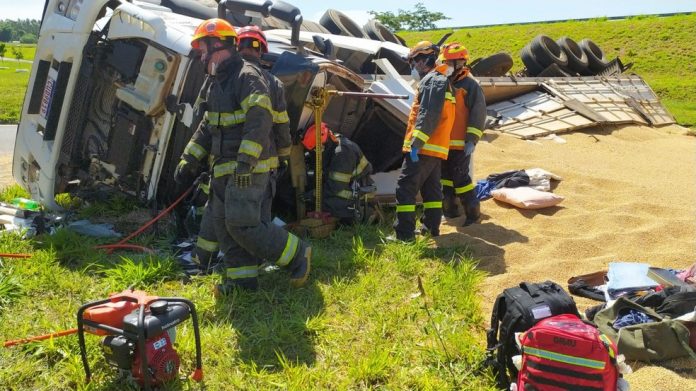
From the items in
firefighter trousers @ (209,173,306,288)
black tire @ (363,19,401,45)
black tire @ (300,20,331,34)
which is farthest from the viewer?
black tire @ (363,19,401,45)

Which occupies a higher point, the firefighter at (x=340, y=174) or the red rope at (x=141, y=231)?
the firefighter at (x=340, y=174)

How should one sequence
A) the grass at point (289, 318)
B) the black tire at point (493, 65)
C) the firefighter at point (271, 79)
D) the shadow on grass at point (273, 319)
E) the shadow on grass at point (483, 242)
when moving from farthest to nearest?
the black tire at point (493, 65), the shadow on grass at point (483, 242), the firefighter at point (271, 79), the shadow on grass at point (273, 319), the grass at point (289, 318)

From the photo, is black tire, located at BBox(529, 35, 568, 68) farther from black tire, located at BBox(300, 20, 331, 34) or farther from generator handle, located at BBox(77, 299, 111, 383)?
generator handle, located at BBox(77, 299, 111, 383)

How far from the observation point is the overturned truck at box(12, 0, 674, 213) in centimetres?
452

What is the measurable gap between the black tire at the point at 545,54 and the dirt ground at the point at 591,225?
4242 millimetres

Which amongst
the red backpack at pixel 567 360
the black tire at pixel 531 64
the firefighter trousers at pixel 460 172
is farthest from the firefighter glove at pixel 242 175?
the black tire at pixel 531 64

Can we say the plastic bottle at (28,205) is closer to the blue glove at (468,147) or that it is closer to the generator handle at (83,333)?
the generator handle at (83,333)

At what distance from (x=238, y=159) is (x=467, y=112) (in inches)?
93.5

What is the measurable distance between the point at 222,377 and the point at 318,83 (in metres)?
2.52

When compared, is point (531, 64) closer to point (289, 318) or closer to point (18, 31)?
point (289, 318)

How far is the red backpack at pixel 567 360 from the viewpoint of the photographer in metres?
2.42

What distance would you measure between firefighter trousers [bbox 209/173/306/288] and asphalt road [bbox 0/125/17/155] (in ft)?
20.4

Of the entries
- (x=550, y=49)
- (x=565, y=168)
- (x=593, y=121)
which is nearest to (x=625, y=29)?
(x=550, y=49)

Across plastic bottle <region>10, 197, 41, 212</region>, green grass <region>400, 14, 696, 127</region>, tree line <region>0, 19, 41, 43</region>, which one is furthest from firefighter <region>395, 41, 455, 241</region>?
tree line <region>0, 19, 41, 43</region>
